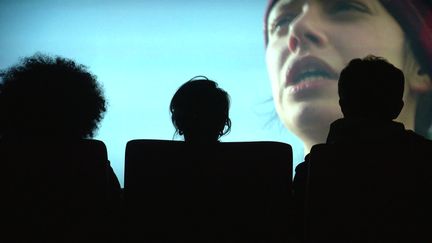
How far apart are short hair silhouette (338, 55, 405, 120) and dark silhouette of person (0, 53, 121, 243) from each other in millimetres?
708

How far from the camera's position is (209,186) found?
1.25m

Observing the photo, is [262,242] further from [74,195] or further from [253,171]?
[74,195]

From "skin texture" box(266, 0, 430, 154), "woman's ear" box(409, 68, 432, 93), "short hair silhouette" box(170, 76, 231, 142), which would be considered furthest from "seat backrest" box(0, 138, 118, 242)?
"woman's ear" box(409, 68, 432, 93)

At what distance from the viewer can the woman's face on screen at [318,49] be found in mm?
2803

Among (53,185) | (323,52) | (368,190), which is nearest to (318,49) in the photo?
(323,52)

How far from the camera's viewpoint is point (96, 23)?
119 inches

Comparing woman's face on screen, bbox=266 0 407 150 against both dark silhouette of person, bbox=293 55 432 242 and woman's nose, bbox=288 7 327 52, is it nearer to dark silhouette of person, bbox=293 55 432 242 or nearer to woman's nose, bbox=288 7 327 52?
woman's nose, bbox=288 7 327 52

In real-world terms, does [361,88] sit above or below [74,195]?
above

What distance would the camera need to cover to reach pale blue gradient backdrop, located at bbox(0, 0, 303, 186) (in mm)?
2906

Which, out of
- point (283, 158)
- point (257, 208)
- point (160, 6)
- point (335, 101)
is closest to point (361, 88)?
point (283, 158)

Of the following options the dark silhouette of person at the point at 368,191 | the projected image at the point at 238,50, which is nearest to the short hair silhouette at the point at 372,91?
the dark silhouette of person at the point at 368,191

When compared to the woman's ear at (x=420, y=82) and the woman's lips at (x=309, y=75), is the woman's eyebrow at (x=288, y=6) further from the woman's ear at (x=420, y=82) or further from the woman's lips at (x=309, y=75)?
the woman's ear at (x=420, y=82)

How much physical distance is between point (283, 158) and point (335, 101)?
5.50 feet

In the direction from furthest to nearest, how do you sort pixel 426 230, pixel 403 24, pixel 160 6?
pixel 160 6
pixel 403 24
pixel 426 230
